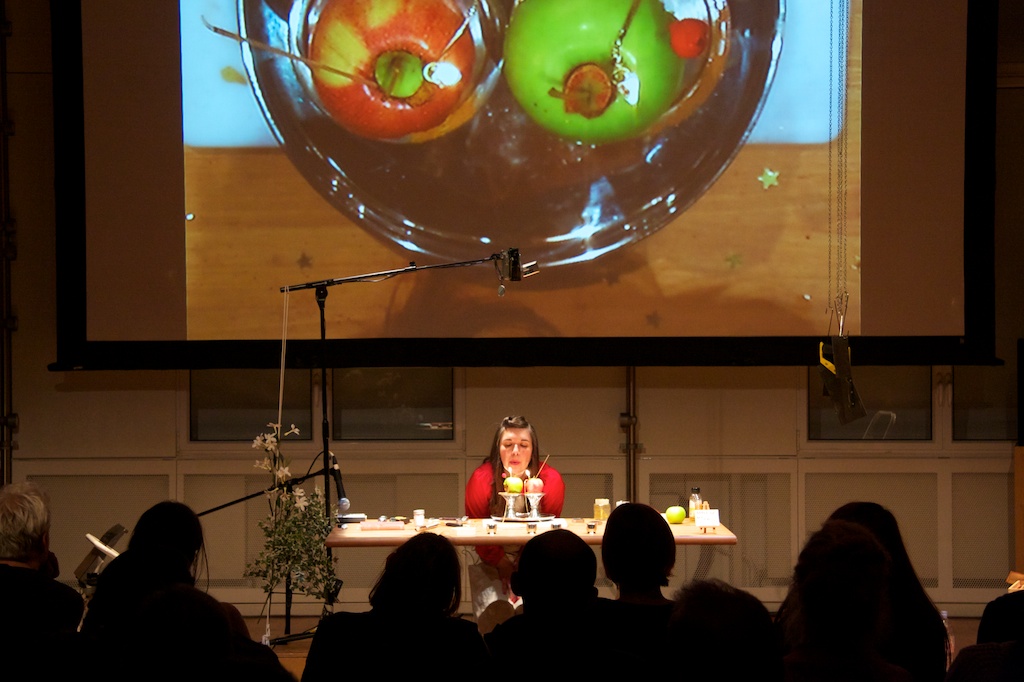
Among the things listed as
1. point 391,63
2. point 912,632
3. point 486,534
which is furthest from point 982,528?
point 391,63

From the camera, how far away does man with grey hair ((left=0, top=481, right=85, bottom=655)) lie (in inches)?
93.6

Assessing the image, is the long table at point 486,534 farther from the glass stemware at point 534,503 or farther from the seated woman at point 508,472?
the seated woman at point 508,472

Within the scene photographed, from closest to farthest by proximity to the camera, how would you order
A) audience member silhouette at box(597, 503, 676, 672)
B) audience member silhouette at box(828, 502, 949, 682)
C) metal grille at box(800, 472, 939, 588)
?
audience member silhouette at box(828, 502, 949, 682) < audience member silhouette at box(597, 503, 676, 672) < metal grille at box(800, 472, 939, 588)

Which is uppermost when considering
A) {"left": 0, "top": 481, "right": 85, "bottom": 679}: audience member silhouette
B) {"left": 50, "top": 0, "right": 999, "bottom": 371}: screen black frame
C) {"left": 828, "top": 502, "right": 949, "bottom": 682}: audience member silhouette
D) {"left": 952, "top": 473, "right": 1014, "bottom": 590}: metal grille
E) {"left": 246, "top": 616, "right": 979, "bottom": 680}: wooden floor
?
{"left": 50, "top": 0, "right": 999, "bottom": 371}: screen black frame

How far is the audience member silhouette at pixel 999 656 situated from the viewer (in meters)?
1.99

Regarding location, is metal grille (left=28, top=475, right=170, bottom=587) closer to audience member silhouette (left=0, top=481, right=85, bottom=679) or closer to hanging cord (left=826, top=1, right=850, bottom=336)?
audience member silhouette (left=0, top=481, right=85, bottom=679)

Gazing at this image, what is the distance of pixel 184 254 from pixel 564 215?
2007mm

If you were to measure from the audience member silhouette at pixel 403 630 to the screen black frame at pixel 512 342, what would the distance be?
334cm

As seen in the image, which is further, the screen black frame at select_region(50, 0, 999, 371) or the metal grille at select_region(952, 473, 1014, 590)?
the metal grille at select_region(952, 473, 1014, 590)

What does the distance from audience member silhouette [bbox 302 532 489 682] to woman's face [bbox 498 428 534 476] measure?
2.69 m

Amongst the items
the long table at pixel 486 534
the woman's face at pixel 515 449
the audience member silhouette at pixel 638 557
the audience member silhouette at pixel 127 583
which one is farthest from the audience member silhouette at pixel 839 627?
the woman's face at pixel 515 449

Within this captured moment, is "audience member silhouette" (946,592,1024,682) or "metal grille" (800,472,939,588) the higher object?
"audience member silhouette" (946,592,1024,682)

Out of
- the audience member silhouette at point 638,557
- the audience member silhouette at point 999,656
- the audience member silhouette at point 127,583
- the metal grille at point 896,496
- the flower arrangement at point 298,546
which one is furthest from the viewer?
the metal grille at point 896,496

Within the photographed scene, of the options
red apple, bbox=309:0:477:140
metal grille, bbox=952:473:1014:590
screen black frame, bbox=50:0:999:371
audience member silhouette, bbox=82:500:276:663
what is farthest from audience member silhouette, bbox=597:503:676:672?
metal grille, bbox=952:473:1014:590
